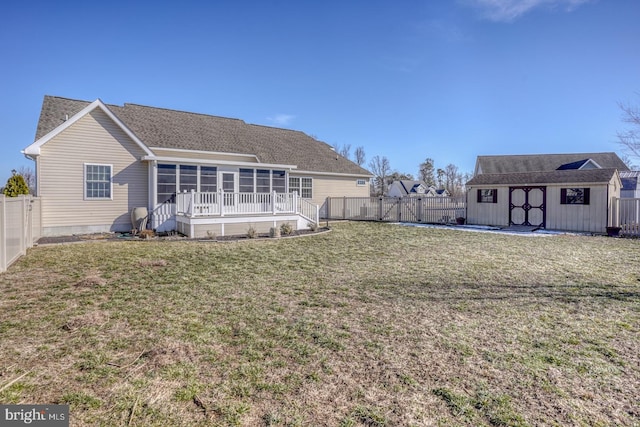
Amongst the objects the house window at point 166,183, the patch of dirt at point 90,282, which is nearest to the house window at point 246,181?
the house window at point 166,183

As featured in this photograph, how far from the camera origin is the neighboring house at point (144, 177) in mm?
12281

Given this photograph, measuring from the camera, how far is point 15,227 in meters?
7.83

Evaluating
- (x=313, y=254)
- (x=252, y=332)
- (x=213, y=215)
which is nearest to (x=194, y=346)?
(x=252, y=332)

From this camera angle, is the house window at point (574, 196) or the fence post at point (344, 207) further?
the fence post at point (344, 207)

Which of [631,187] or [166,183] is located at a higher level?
[631,187]

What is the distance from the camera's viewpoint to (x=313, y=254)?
9.54 meters

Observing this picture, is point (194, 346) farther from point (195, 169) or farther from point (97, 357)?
point (195, 169)

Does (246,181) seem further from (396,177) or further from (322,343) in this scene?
(396,177)

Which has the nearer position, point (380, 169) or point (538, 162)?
point (538, 162)

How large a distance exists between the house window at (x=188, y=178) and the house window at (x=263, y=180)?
314 centimetres

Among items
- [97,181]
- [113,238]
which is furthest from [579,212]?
[97,181]

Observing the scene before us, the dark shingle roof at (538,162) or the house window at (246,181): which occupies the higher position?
the dark shingle roof at (538,162)

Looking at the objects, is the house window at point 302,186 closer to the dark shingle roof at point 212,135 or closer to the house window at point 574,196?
the dark shingle roof at point 212,135

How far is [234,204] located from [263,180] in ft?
11.5
